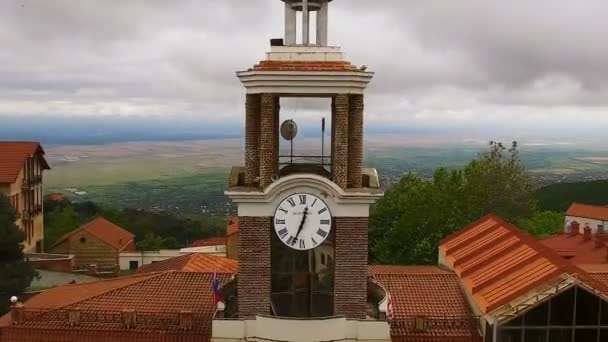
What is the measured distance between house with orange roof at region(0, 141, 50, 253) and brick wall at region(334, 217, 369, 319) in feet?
110

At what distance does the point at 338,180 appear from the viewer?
19766 millimetres

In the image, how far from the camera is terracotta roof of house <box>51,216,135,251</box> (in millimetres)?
56625

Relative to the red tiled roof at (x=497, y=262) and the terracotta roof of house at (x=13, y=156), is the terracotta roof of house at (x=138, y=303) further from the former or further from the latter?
the terracotta roof of house at (x=13, y=156)

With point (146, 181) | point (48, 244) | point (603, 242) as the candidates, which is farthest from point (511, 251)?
point (146, 181)

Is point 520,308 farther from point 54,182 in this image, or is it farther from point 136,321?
point 54,182

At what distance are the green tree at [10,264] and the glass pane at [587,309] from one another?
26.0 meters

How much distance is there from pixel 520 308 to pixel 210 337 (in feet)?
31.2

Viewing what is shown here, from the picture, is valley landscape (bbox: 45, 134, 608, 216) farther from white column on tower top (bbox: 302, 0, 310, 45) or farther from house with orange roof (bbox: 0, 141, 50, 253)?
white column on tower top (bbox: 302, 0, 310, 45)

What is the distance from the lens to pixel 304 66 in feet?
63.6

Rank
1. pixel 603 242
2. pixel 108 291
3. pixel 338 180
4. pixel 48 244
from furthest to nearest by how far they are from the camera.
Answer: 1. pixel 48 244
2. pixel 603 242
3. pixel 108 291
4. pixel 338 180

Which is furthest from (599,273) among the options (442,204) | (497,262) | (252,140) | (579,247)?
(579,247)

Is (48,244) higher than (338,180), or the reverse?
(338,180)

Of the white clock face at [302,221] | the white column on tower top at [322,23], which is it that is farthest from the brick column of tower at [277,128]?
the white column on tower top at [322,23]

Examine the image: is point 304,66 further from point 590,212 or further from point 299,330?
point 590,212
